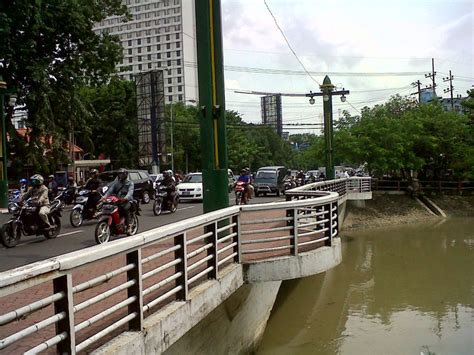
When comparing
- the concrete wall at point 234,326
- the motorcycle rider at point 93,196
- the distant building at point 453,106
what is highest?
the distant building at point 453,106

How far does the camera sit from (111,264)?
7383 mm

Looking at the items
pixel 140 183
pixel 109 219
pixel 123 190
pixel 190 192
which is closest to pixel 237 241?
pixel 109 219

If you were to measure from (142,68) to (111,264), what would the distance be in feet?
375

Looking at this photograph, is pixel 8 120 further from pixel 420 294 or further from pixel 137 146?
pixel 137 146

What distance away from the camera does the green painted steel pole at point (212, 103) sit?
817cm

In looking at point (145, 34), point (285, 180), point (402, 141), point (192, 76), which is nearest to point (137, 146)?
point (285, 180)

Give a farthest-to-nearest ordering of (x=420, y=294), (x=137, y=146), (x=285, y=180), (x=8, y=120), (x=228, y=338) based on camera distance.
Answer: (x=137, y=146) < (x=285, y=180) < (x=8, y=120) < (x=420, y=294) < (x=228, y=338)

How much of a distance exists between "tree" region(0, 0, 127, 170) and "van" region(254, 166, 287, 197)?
1022 cm

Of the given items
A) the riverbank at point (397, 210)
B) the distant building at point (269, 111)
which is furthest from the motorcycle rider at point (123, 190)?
the distant building at point (269, 111)

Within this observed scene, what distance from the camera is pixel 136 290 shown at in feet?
13.9

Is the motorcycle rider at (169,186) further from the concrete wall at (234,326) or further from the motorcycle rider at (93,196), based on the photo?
the concrete wall at (234,326)

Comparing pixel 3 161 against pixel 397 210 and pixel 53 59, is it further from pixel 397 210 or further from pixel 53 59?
pixel 397 210

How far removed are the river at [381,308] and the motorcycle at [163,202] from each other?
5263mm

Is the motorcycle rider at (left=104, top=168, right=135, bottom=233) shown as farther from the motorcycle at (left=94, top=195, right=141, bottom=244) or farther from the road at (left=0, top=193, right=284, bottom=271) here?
the road at (left=0, top=193, right=284, bottom=271)
